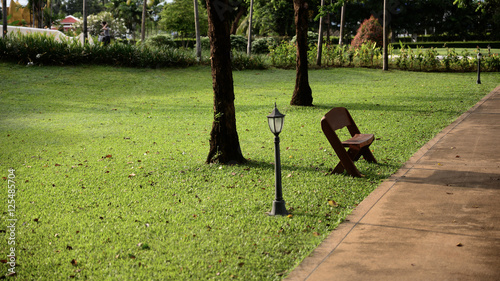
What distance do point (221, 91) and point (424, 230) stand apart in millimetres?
4075

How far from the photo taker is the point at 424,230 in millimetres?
5039

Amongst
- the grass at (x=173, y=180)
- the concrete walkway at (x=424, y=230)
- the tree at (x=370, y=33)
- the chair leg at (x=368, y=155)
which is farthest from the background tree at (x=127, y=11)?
the concrete walkway at (x=424, y=230)

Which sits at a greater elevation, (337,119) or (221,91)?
(221,91)

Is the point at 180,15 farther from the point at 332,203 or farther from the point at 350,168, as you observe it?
the point at 332,203

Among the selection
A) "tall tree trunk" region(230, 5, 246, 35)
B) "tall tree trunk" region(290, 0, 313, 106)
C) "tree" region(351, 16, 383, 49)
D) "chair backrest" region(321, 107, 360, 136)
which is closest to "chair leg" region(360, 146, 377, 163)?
"chair backrest" region(321, 107, 360, 136)

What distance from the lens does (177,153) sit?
29.9ft

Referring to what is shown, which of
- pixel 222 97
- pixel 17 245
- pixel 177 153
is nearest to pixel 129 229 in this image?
pixel 17 245

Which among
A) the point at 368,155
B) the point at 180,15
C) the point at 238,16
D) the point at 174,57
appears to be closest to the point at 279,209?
the point at 368,155

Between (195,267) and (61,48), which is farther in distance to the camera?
(61,48)

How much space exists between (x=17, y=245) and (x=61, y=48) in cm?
1871

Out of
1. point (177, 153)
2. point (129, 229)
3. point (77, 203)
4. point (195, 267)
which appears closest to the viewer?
point (195, 267)

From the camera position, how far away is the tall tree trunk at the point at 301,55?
544 inches

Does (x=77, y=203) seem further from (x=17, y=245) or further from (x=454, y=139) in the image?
(x=454, y=139)

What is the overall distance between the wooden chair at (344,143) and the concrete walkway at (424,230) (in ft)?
1.95
